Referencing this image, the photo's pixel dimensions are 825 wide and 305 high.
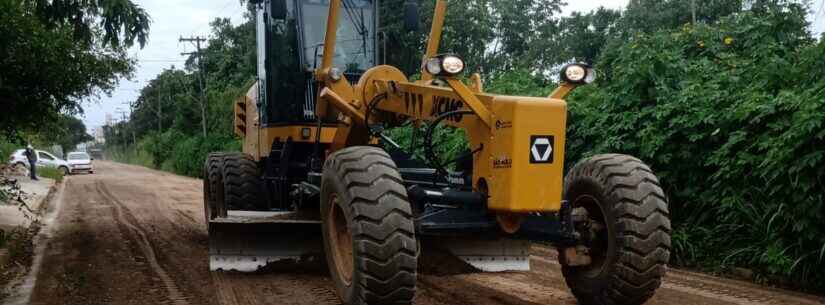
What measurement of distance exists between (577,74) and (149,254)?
602cm

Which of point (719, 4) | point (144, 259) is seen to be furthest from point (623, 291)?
point (719, 4)

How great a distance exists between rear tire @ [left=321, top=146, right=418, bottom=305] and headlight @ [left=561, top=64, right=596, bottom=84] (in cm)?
142

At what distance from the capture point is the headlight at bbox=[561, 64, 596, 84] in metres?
5.36

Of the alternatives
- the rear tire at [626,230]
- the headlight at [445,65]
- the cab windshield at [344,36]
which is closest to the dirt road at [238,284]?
the rear tire at [626,230]

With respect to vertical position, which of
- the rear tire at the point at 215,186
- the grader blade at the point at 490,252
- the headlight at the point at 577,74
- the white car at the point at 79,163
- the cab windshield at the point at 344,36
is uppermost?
the cab windshield at the point at 344,36

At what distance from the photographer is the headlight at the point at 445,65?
4.95 metres

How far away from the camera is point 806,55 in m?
7.78

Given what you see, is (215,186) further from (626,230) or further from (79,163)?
(79,163)

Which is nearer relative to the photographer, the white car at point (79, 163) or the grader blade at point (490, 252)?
the grader blade at point (490, 252)

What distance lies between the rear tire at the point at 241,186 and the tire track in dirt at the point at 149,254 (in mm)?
1096


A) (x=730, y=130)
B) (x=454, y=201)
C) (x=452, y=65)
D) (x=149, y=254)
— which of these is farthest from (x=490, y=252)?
(x=149, y=254)

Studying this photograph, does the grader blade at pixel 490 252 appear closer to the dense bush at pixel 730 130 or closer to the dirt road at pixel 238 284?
the dirt road at pixel 238 284

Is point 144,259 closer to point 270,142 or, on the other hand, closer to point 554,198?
point 270,142

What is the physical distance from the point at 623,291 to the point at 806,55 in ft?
13.9
